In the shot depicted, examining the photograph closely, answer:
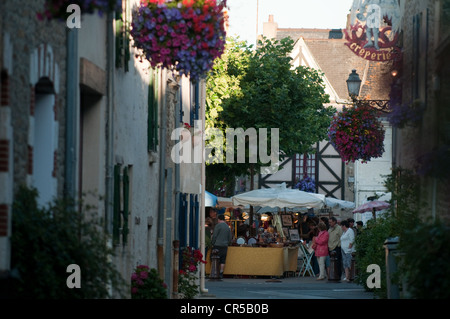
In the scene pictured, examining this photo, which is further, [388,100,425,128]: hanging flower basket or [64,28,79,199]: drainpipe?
[388,100,425,128]: hanging flower basket

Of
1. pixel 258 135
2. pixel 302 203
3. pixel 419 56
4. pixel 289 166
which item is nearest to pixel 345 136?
pixel 419 56

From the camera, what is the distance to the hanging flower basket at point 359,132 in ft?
67.9

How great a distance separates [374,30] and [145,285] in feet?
27.5

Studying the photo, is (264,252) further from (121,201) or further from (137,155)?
(121,201)

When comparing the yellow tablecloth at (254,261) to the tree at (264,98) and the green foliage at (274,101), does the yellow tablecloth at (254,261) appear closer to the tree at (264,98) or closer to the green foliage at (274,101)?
the tree at (264,98)

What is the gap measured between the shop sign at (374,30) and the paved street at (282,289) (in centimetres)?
512

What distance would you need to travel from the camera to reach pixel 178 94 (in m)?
21.3

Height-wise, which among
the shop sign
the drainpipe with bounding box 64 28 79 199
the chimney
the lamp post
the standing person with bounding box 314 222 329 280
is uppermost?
the chimney

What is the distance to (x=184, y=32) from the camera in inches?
482

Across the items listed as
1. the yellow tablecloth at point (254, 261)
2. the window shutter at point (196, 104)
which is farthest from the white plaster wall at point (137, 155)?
the yellow tablecloth at point (254, 261)

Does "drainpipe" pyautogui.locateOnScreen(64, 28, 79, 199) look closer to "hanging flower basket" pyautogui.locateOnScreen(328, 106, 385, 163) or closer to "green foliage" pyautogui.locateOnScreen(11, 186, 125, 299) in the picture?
"green foliage" pyautogui.locateOnScreen(11, 186, 125, 299)

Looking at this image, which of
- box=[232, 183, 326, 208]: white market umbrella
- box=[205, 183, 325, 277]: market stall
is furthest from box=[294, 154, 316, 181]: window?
box=[205, 183, 325, 277]: market stall

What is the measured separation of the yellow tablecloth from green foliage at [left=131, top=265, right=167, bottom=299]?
51.0ft

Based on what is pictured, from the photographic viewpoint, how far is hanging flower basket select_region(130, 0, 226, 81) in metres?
12.2
